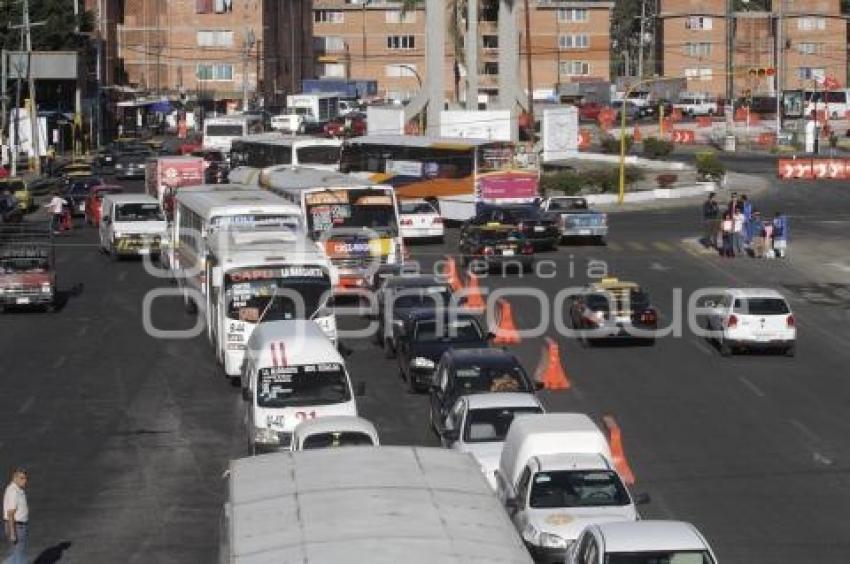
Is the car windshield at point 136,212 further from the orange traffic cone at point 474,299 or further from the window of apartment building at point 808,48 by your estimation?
the window of apartment building at point 808,48

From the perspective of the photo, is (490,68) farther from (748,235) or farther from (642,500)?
(642,500)

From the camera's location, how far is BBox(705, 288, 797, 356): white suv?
38906mm

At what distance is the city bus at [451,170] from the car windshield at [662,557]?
161ft

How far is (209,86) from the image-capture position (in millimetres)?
162125

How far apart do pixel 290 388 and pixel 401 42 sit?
144 metres

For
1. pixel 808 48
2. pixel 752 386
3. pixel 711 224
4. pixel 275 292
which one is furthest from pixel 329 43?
pixel 752 386

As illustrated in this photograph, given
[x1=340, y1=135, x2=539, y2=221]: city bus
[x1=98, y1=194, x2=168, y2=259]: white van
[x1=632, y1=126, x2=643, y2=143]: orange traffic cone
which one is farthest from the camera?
[x1=632, y1=126, x2=643, y2=143]: orange traffic cone

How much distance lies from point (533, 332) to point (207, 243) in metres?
7.69

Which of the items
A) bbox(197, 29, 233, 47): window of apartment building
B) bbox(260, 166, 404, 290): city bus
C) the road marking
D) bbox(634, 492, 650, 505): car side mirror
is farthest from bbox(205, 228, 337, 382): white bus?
bbox(197, 29, 233, 47): window of apartment building

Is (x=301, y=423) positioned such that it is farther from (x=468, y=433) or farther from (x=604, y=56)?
(x=604, y=56)

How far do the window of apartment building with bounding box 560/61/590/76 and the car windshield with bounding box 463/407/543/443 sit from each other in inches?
5609

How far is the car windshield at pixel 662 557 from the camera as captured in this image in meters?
18.1

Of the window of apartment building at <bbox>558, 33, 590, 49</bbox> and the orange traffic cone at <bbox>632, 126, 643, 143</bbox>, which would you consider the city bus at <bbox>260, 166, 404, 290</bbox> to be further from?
the window of apartment building at <bbox>558, 33, 590, 49</bbox>

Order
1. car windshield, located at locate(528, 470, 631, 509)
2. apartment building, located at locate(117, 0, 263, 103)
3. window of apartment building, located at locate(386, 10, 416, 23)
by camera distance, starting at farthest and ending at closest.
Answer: window of apartment building, located at locate(386, 10, 416, 23), apartment building, located at locate(117, 0, 263, 103), car windshield, located at locate(528, 470, 631, 509)
